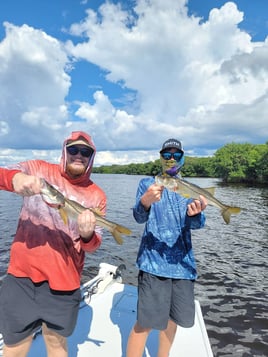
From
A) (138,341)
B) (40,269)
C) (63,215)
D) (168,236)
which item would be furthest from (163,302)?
(63,215)

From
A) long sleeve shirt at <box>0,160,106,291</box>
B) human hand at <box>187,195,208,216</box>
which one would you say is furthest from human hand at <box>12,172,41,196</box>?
human hand at <box>187,195,208,216</box>

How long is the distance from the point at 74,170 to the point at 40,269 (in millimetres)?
1081

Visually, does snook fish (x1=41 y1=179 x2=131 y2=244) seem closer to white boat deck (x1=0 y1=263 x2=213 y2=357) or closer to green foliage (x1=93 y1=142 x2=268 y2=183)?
white boat deck (x1=0 y1=263 x2=213 y2=357)

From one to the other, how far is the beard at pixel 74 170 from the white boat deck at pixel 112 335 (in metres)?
2.60

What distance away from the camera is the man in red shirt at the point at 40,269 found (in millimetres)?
2887

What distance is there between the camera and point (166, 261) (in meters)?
3.48

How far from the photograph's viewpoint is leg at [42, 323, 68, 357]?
3053 mm

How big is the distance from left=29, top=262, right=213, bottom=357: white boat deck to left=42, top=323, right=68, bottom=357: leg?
3.69ft

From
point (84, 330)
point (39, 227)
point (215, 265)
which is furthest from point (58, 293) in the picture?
point (215, 265)

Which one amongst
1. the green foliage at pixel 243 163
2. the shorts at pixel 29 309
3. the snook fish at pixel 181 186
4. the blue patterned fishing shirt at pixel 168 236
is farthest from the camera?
the green foliage at pixel 243 163

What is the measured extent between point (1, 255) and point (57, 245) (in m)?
11.0

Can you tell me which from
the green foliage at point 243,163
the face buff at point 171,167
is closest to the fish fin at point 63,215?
the face buff at point 171,167

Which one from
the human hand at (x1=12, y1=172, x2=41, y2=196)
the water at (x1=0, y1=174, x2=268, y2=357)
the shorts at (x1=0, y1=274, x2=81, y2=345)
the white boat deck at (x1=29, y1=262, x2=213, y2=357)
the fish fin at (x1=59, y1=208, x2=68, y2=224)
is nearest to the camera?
the human hand at (x1=12, y1=172, x2=41, y2=196)

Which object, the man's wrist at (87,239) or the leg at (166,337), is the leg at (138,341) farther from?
the man's wrist at (87,239)
